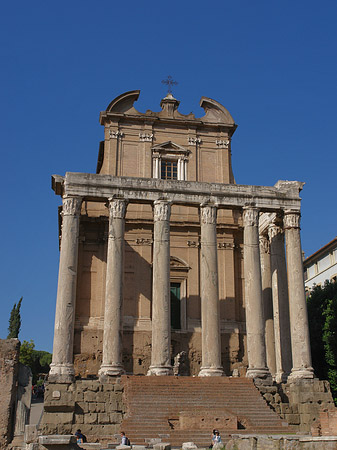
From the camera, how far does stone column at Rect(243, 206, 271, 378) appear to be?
24453mm

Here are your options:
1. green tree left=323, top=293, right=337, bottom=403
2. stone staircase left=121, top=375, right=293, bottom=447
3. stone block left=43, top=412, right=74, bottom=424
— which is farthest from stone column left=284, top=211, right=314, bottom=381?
stone block left=43, top=412, right=74, bottom=424

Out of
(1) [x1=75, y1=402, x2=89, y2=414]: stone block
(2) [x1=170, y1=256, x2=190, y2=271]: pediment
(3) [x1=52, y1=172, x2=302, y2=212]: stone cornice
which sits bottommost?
(1) [x1=75, y1=402, x2=89, y2=414]: stone block

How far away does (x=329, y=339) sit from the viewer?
3141cm

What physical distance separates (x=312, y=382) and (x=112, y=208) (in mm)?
11687

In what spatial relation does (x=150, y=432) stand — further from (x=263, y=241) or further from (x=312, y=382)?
(x=263, y=241)

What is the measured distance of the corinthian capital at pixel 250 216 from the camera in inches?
1046

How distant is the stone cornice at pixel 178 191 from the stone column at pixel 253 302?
0.76m

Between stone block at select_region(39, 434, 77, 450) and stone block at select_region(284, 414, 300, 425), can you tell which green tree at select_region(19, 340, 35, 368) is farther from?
stone block at select_region(39, 434, 77, 450)

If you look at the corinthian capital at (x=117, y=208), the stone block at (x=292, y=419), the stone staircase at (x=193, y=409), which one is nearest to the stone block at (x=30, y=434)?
the stone staircase at (x=193, y=409)

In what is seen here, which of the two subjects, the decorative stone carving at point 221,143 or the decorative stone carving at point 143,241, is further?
the decorative stone carving at point 221,143

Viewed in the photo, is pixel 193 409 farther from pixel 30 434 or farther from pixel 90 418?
pixel 30 434

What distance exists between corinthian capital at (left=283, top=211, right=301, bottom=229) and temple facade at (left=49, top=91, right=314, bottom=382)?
5cm

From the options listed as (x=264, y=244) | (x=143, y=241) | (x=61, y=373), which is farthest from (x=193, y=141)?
(x=61, y=373)

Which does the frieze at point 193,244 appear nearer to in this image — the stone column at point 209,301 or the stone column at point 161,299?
the stone column at point 209,301
